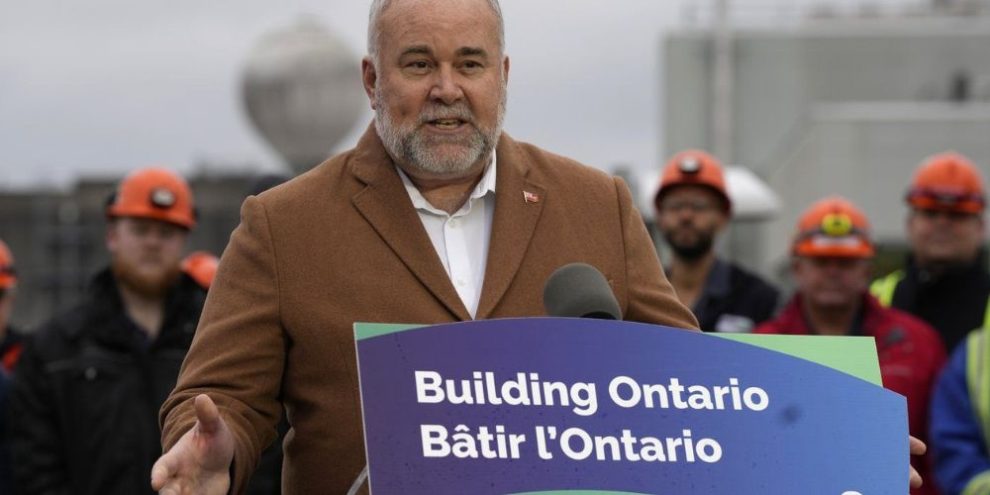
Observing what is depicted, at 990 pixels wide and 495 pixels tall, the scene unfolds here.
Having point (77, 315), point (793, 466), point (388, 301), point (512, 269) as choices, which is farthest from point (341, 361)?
point (77, 315)

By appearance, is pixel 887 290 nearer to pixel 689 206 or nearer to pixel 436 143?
pixel 689 206

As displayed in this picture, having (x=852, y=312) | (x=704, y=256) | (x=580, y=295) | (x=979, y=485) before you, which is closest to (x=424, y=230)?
(x=580, y=295)

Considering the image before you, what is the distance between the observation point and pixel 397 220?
4.09 meters

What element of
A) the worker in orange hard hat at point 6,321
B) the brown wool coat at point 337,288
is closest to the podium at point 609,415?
the brown wool coat at point 337,288

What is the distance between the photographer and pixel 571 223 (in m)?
4.18

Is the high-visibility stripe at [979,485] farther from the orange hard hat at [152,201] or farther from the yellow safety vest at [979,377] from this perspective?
the orange hard hat at [152,201]

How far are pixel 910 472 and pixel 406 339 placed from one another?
916 millimetres

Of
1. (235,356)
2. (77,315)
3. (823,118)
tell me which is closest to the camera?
(235,356)

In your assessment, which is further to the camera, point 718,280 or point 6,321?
point 6,321

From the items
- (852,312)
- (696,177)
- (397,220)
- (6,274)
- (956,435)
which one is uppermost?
(397,220)

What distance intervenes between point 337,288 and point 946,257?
4.91 m

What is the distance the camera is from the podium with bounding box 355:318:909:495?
131 inches

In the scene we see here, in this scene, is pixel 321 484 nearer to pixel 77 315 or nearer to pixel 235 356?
pixel 235 356

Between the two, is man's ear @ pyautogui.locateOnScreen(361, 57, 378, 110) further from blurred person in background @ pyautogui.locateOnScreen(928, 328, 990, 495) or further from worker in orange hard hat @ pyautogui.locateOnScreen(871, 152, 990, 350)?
worker in orange hard hat @ pyautogui.locateOnScreen(871, 152, 990, 350)
